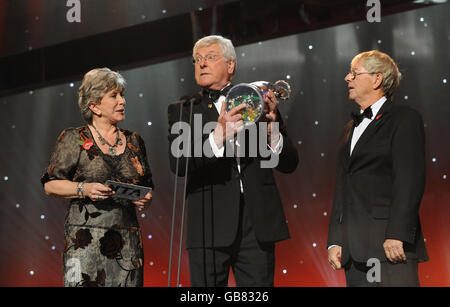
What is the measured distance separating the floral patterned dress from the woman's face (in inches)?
4.2

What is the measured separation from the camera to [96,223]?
232 cm

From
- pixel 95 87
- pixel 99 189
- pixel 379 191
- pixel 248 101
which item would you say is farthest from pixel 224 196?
pixel 95 87

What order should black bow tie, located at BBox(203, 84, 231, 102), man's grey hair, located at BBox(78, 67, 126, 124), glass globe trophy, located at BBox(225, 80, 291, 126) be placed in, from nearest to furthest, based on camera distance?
glass globe trophy, located at BBox(225, 80, 291, 126), black bow tie, located at BBox(203, 84, 231, 102), man's grey hair, located at BBox(78, 67, 126, 124)

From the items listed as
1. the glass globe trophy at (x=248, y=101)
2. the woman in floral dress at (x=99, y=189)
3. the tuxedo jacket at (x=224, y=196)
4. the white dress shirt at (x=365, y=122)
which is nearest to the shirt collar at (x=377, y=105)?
the white dress shirt at (x=365, y=122)

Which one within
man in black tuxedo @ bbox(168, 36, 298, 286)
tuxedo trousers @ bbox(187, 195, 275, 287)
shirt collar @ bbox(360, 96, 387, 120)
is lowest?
tuxedo trousers @ bbox(187, 195, 275, 287)

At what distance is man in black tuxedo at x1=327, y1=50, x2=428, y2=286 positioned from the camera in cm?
214

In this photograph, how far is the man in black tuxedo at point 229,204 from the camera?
7.08 feet

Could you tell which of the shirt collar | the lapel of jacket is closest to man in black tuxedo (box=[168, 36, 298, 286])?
the lapel of jacket

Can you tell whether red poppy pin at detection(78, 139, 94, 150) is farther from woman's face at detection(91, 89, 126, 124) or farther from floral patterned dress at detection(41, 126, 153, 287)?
woman's face at detection(91, 89, 126, 124)

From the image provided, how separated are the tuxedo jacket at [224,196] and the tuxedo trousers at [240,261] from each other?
0.11 feet

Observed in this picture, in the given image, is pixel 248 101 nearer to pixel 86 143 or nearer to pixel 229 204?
pixel 229 204

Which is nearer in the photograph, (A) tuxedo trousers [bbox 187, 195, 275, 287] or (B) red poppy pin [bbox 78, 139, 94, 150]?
(A) tuxedo trousers [bbox 187, 195, 275, 287]

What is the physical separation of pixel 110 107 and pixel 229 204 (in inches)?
27.5
